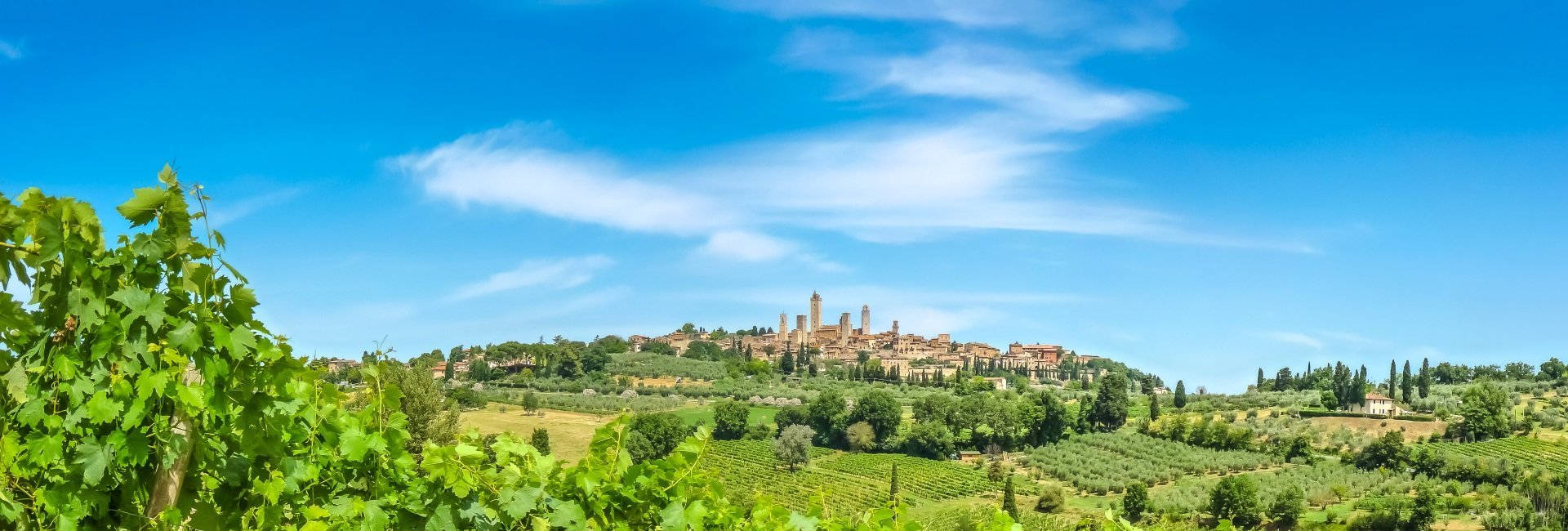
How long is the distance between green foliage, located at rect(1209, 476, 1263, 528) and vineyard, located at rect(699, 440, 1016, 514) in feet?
29.0

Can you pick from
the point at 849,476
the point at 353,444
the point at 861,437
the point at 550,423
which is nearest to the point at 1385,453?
the point at 849,476

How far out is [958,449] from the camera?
59812 mm

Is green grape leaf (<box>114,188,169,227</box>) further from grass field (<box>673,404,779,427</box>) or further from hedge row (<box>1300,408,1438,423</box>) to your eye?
hedge row (<box>1300,408,1438,423</box>)

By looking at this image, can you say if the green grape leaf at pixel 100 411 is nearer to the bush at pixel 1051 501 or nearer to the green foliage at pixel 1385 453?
the bush at pixel 1051 501

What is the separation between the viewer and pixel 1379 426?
2394 inches

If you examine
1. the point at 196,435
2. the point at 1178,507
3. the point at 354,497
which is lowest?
the point at 1178,507

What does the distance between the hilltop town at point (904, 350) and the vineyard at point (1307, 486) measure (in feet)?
164

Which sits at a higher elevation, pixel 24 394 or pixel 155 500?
pixel 24 394

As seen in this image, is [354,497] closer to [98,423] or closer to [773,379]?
[98,423]

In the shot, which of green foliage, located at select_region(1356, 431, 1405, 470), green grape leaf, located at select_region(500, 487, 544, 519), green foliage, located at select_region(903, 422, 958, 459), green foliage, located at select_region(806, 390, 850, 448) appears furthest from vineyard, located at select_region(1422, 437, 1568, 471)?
green grape leaf, located at select_region(500, 487, 544, 519)

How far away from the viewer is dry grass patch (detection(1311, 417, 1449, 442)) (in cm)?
5866

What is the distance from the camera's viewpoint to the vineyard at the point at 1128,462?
5025 centimetres

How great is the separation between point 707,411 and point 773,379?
26524 mm

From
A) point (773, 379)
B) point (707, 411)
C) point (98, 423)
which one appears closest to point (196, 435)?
point (98, 423)
